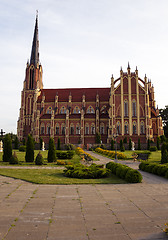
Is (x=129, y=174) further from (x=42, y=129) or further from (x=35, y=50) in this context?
(x=35, y=50)

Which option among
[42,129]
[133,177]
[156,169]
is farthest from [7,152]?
[42,129]

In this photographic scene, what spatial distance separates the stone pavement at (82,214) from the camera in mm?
4262

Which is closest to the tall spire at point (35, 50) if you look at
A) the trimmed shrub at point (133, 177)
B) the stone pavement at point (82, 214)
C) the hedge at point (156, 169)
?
the hedge at point (156, 169)

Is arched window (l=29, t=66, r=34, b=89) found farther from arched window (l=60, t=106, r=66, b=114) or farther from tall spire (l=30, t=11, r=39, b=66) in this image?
arched window (l=60, t=106, r=66, b=114)

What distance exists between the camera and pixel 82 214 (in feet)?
18.1

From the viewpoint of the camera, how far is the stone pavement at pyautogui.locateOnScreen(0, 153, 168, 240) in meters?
4.26

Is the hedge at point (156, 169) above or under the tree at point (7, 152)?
under

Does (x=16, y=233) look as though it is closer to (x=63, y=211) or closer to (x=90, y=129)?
(x=63, y=211)

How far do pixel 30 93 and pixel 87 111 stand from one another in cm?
1903

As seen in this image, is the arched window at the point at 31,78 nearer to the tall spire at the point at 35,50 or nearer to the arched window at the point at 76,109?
the tall spire at the point at 35,50

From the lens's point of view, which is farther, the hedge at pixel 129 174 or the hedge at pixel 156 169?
the hedge at pixel 156 169

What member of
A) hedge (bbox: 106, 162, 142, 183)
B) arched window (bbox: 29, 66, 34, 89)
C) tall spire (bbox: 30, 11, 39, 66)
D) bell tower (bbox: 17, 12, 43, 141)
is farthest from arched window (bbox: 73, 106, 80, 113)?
hedge (bbox: 106, 162, 142, 183)

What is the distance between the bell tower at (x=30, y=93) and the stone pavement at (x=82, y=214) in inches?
1963

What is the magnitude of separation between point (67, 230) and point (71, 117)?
49626 mm
